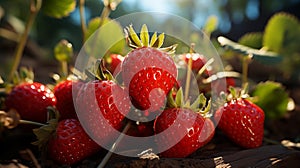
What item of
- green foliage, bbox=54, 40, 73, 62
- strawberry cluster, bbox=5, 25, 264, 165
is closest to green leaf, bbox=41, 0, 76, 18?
green foliage, bbox=54, 40, 73, 62

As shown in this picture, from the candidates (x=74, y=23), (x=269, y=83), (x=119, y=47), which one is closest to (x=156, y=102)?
(x=119, y=47)

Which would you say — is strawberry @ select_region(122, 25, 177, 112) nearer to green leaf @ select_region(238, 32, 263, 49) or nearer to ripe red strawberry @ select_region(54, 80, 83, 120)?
ripe red strawberry @ select_region(54, 80, 83, 120)

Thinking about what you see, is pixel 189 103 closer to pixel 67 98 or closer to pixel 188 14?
pixel 67 98

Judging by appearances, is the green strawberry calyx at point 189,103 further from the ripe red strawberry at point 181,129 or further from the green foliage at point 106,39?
the green foliage at point 106,39

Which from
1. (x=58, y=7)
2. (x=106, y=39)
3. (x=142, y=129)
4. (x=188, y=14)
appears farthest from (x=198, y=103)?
(x=188, y=14)

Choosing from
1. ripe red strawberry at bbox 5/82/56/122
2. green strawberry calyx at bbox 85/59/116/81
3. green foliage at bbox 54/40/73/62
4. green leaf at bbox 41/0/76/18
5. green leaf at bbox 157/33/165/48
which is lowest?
ripe red strawberry at bbox 5/82/56/122

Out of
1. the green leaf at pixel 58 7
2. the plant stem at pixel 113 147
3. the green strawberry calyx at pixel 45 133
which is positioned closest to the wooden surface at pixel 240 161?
the plant stem at pixel 113 147

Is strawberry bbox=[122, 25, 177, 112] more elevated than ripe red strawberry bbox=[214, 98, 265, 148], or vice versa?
strawberry bbox=[122, 25, 177, 112]
